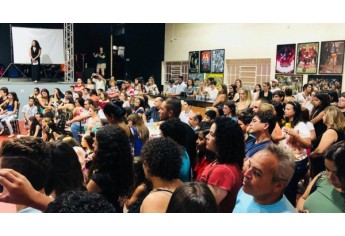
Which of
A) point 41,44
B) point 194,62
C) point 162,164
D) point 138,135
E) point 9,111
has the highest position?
point 41,44

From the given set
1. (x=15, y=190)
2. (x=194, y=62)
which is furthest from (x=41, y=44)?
(x=15, y=190)

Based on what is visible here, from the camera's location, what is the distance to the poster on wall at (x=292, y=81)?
10009mm

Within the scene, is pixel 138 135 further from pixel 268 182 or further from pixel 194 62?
pixel 194 62

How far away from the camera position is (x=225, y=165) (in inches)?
83.4

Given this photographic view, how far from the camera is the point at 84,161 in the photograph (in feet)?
11.0

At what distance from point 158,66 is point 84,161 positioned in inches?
561

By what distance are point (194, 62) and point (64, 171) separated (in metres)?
13.1

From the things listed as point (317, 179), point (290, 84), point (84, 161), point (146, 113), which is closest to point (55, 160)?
point (84, 161)

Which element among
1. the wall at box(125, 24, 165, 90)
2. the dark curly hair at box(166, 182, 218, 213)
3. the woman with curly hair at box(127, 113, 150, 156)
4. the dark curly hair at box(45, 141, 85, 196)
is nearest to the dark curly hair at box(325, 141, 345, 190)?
the dark curly hair at box(166, 182, 218, 213)

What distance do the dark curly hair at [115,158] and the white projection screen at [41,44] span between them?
11.5 metres

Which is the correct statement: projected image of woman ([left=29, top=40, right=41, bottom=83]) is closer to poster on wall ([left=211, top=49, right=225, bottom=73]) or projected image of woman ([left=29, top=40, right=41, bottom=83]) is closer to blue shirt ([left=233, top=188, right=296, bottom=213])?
poster on wall ([left=211, top=49, right=225, bottom=73])
